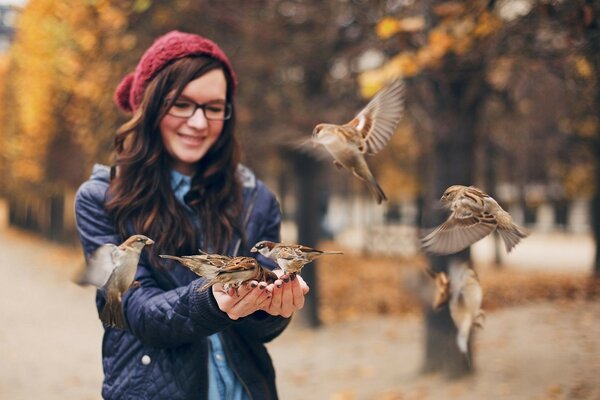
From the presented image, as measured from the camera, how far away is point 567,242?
28594mm

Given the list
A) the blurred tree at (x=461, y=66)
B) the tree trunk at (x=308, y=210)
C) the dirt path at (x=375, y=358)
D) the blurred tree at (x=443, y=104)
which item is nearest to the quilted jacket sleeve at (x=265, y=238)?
the blurred tree at (x=461, y=66)

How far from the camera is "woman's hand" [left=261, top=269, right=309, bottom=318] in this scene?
1979mm

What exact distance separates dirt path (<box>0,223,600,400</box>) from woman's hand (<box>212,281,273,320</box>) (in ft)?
18.5

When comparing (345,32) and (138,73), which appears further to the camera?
(345,32)

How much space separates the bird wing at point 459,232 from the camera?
6.34 feet

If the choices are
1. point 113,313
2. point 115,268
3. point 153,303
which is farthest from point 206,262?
point 153,303

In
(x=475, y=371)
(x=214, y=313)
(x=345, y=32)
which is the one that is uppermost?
(x=345, y=32)

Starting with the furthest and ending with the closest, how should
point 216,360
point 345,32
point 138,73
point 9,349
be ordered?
point 9,349
point 345,32
point 138,73
point 216,360

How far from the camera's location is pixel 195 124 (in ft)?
8.55

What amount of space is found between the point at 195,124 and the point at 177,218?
36cm

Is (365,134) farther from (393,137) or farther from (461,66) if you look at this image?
(461,66)

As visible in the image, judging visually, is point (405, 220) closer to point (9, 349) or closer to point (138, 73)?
point (9, 349)

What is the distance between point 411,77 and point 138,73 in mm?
5205

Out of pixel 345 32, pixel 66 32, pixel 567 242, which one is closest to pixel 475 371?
pixel 345 32
